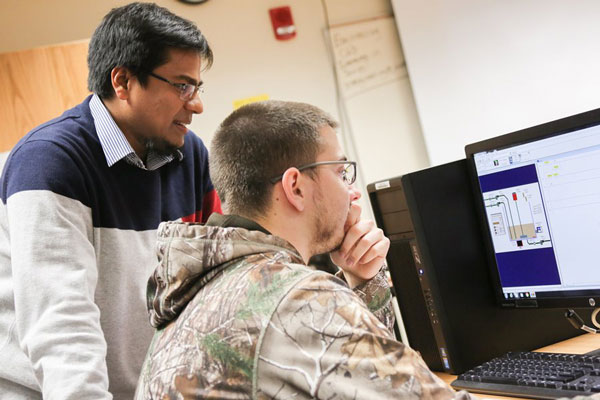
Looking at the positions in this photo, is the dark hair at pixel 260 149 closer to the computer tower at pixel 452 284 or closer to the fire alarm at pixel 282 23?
the computer tower at pixel 452 284

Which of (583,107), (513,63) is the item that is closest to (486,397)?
(583,107)

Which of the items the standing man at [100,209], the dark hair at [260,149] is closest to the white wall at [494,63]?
the standing man at [100,209]

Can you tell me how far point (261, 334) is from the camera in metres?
0.91

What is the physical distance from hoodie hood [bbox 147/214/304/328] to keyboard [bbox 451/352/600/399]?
0.49 metres

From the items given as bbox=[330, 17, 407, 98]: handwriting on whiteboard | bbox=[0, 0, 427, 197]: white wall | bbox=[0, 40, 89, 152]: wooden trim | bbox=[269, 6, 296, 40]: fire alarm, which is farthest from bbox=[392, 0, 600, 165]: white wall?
bbox=[0, 40, 89, 152]: wooden trim

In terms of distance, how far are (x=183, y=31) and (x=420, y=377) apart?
42.7 inches

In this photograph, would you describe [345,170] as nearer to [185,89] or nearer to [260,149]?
[260,149]

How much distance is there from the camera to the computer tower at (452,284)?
1542mm

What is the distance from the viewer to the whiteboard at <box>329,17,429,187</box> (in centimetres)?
390

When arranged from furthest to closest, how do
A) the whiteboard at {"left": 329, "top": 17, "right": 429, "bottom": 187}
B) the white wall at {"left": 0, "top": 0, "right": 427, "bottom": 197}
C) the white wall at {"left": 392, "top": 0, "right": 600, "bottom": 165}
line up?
the whiteboard at {"left": 329, "top": 17, "right": 429, "bottom": 187}, the white wall at {"left": 0, "top": 0, "right": 427, "bottom": 197}, the white wall at {"left": 392, "top": 0, "right": 600, "bottom": 165}

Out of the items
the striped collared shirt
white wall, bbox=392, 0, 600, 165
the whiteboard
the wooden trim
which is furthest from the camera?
the whiteboard

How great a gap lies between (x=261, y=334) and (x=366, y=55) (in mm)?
3243

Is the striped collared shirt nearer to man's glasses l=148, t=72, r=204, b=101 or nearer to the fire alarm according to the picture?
man's glasses l=148, t=72, r=204, b=101

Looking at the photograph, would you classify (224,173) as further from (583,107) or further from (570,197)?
(583,107)
